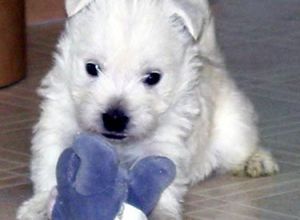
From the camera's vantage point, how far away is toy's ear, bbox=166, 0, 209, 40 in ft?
13.5

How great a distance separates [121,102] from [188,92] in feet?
1.45

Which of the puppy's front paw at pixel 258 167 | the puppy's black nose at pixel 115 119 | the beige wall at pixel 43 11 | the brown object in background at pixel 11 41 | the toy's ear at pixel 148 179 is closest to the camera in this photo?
the toy's ear at pixel 148 179

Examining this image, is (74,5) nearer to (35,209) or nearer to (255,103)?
(35,209)

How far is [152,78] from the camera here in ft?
13.1

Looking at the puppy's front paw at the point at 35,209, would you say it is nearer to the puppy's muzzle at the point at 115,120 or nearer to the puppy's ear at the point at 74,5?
the puppy's muzzle at the point at 115,120

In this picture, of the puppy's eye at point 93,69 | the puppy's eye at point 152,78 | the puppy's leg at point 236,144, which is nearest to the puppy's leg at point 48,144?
the puppy's eye at point 93,69

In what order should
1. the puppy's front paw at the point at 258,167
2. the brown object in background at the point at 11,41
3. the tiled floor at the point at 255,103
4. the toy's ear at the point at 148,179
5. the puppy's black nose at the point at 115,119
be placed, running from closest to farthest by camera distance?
the toy's ear at the point at 148,179
the puppy's black nose at the point at 115,119
the tiled floor at the point at 255,103
the puppy's front paw at the point at 258,167
the brown object in background at the point at 11,41

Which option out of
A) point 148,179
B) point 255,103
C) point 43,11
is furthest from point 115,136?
point 43,11

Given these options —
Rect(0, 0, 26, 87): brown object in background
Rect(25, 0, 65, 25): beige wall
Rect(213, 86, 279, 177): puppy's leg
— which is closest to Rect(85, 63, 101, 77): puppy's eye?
Rect(213, 86, 279, 177): puppy's leg

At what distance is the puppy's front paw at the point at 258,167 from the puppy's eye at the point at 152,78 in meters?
0.94

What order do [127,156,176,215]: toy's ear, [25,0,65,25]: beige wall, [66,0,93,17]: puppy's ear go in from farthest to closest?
1. [25,0,65,25]: beige wall
2. [66,0,93,17]: puppy's ear
3. [127,156,176,215]: toy's ear

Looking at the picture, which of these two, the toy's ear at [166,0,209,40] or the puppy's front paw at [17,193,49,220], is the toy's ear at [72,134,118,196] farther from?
the toy's ear at [166,0,209,40]

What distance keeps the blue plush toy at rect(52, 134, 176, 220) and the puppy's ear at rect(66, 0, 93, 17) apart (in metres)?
0.63

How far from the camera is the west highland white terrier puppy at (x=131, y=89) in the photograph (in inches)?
154
